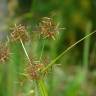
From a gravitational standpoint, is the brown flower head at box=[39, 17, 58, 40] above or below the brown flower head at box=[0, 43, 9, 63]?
above

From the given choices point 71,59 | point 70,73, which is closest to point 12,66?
point 70,73

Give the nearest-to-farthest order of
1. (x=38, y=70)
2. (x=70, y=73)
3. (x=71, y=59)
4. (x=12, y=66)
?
(x=38, y=70) → (x=12, y=66) → (x=70, y=73) → (x=71, y=59)

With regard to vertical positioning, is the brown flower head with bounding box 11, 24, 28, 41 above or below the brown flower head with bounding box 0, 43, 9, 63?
above

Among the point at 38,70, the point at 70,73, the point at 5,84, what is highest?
the point at 38,70

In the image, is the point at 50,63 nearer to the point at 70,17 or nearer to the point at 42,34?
the point at 42,34
